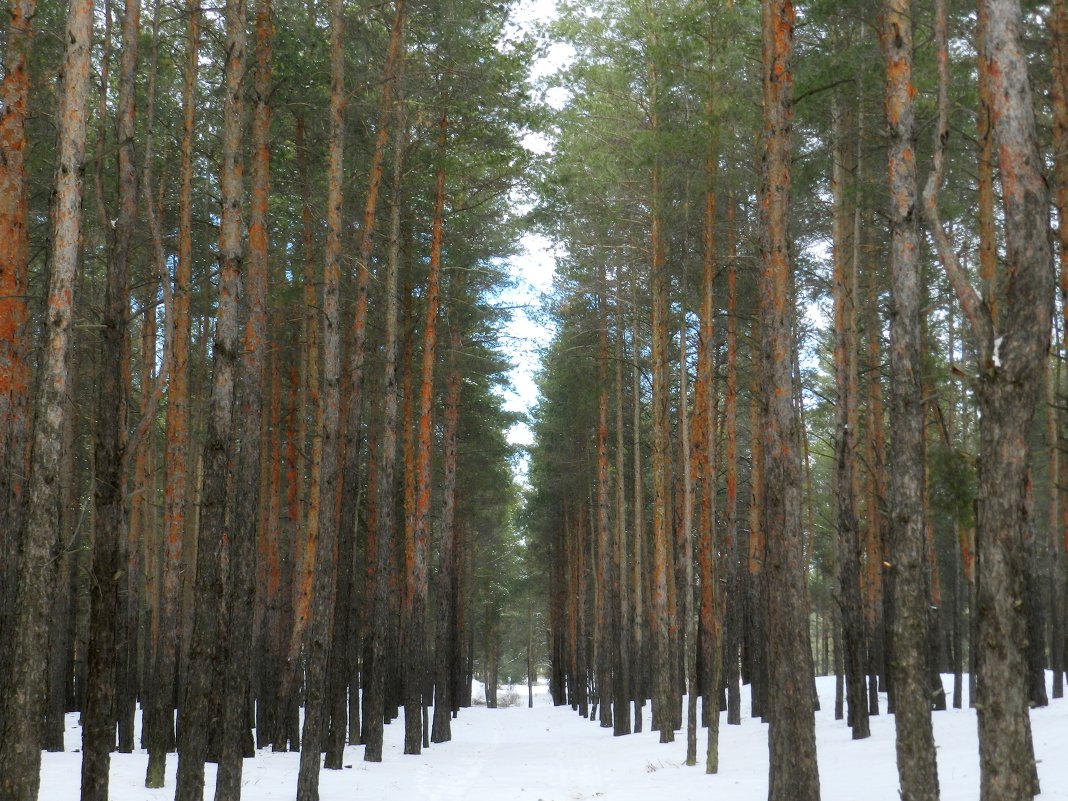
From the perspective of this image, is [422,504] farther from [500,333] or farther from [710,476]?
[500,333]

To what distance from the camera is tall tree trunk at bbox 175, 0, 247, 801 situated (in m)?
9.20

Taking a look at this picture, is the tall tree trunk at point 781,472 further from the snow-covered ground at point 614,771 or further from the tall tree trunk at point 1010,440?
the tall tree trunk at point 1010,440

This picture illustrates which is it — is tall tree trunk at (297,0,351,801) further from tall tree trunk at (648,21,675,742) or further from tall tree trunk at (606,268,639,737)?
tall tree trunk at (606,268,639,737)

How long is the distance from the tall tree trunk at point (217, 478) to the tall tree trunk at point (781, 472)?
5.42m

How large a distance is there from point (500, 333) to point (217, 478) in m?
15.1

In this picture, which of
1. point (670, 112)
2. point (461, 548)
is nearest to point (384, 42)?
point (670, 112)

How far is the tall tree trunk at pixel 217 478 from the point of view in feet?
30.2

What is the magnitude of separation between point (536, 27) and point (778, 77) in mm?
6755

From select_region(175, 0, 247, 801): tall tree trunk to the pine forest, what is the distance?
4 centimetres

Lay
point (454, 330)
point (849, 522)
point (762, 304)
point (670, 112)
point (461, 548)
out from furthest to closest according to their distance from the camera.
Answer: point (461, 548), point (454, 330), point (670, 112), point (849, 522), point (762, 304)

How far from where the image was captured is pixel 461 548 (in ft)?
111

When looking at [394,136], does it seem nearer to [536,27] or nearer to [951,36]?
[536,27]

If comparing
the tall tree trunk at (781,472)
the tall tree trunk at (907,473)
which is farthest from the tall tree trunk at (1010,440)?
the tall tree trunk at (781,472)

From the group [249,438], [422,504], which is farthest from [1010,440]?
[422,504]
